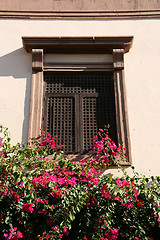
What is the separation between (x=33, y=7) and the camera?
7008 mm

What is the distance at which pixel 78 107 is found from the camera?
6074 mm

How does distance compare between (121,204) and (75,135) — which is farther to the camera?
(75,135)

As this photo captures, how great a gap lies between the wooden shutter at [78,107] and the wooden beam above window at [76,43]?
0.62 metres

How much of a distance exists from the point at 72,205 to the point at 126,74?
3.23m

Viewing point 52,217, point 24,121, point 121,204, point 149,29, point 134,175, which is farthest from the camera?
point 149,29

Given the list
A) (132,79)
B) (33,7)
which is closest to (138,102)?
(132,79)

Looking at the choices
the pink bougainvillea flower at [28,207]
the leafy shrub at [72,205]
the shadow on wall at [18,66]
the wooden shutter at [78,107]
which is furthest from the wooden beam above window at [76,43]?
the pink bougainvillea flower at [28,207]

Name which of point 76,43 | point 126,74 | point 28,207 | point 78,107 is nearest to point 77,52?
point 76,43

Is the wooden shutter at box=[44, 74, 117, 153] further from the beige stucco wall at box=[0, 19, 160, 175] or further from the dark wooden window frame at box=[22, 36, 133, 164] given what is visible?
the beige stucco wall at box=[0, 19, 160, 175]

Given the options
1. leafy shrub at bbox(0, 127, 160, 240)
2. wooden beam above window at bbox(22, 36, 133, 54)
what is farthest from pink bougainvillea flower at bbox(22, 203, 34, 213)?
wooden beam above window at bbox(22, 36, 133, 54)

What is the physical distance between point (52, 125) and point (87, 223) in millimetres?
2255

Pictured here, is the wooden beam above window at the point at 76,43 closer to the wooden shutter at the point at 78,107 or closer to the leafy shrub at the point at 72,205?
the wooden shutter at the point at 78,107

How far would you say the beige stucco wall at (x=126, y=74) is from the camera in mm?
5699

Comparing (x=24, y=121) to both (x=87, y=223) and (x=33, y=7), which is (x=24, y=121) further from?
(x=33, y=7)
